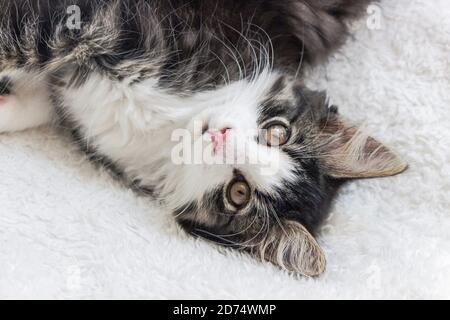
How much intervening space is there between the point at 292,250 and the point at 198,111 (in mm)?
391

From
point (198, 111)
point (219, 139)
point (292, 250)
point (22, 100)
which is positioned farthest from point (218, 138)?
point (22, 100)

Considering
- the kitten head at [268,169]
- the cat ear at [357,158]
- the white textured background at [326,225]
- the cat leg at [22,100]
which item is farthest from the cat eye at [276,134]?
the cat leg at [22,100]

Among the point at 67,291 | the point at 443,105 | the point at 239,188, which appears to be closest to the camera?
the point at 67,291

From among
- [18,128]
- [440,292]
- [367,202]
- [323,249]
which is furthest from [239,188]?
[18,128]

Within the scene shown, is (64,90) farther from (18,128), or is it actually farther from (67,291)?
(67,291)

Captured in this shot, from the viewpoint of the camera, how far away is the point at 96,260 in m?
1.17

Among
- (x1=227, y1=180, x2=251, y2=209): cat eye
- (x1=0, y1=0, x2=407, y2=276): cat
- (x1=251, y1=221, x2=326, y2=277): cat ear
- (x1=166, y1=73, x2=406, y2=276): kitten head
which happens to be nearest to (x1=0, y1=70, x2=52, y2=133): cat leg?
(x1=0, y1=0, x2=407, y2=276): cat

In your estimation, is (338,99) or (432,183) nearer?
(432,183)

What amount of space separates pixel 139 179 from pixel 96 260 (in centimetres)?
30

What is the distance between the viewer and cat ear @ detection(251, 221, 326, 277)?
48.6 inches

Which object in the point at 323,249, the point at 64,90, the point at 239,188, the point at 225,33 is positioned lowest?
the point at 323,249

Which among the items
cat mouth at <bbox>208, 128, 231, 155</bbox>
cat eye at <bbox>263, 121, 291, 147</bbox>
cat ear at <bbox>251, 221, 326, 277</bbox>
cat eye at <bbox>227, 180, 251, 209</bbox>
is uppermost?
cat mouth at <bbox>208, 128, 231, 155</bbox>

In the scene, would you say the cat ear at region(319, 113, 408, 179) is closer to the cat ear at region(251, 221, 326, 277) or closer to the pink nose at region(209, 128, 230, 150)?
the cat ear at region(251, 221, 326, 277)

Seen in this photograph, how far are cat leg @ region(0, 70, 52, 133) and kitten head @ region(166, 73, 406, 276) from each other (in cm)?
40
